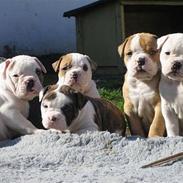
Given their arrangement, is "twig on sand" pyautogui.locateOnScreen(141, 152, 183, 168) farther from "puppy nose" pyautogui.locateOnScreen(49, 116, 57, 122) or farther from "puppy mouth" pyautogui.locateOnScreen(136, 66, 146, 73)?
"puppy mouth" pyautogui.locateOnScreen(136, 66, 146, 73)

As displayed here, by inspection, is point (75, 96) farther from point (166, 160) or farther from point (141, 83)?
point (166, 160)

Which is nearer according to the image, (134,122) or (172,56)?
(172,56)

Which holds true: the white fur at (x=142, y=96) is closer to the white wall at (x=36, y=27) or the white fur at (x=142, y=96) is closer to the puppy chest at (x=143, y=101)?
the puppy chest at (x=143, y=101)

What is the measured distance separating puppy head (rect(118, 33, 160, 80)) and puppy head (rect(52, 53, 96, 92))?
0.30m

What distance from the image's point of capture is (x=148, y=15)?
32.1ft

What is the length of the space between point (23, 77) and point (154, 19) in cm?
684

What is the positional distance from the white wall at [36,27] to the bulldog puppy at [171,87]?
8622mm

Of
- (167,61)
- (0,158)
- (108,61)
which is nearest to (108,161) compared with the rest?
(0,158)

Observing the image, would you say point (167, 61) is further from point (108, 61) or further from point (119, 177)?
point (108, 61)

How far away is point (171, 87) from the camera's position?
3129 millimetres

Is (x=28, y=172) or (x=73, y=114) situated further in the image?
(x=73, y=114)

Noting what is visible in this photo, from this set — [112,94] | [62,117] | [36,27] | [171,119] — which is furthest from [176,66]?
[36,27]

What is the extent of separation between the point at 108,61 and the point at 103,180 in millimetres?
6894

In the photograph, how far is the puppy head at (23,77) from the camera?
3.13m
